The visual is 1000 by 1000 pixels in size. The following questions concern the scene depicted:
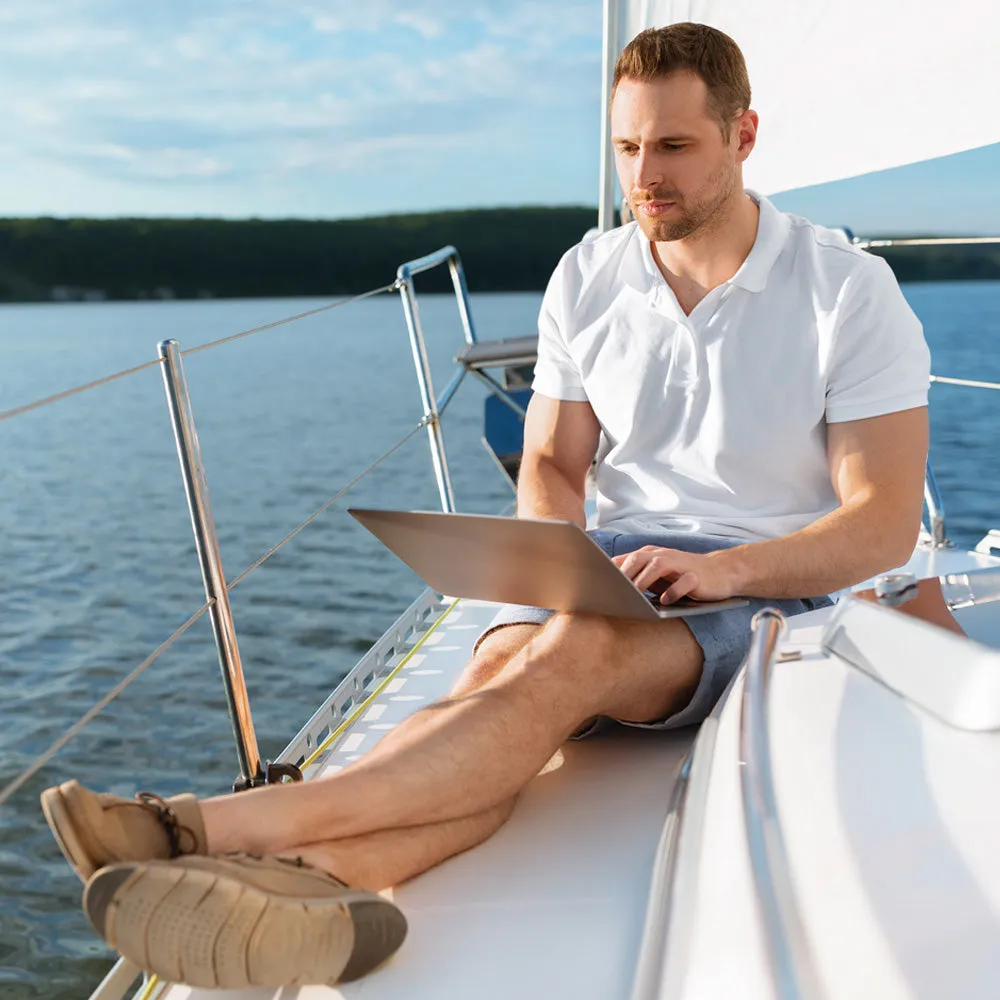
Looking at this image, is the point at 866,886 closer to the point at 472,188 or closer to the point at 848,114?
the point at 848,114

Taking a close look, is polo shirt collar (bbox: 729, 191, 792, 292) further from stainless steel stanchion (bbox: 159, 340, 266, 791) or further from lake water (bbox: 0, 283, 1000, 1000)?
lake water (bbox: 0, 283, 1000, 1000)

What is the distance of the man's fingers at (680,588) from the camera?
1.29m

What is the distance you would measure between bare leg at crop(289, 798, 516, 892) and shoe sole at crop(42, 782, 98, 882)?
0.16 meters

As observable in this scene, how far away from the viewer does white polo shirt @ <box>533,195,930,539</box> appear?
4.88 feet

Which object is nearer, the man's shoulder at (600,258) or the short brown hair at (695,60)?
the short brown hair at (695,60)

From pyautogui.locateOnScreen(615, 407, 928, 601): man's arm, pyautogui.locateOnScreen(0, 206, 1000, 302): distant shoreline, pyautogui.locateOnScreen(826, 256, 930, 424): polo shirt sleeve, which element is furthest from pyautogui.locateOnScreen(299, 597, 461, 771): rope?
pyautogui.locateOnScreen(0, 206, 1000, 302): distant shoreline

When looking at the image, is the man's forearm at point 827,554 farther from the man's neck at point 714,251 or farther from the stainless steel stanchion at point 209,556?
the stainless steel stanchion at point 209,556

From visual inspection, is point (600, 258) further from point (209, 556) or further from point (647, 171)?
point (209, 556)

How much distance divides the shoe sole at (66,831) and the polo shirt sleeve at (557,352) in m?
Answer: 0.93

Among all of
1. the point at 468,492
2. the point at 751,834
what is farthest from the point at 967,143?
the point at 468,492

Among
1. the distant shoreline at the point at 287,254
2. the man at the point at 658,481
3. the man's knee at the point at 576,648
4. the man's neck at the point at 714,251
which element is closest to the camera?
the man at the point at 658,481

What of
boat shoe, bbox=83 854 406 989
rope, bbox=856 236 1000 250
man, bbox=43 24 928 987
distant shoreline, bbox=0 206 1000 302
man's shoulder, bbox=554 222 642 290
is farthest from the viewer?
distant shoreline, bbox=0 206 1000 302

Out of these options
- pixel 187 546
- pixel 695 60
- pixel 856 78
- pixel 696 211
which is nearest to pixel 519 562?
pixel 696 211

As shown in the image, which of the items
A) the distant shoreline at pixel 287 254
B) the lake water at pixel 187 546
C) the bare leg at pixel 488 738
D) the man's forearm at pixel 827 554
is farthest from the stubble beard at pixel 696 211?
the distant shoreline at pixel 287 254
